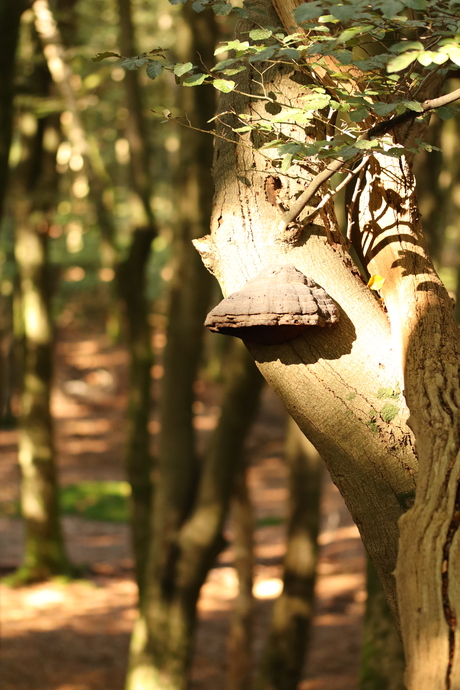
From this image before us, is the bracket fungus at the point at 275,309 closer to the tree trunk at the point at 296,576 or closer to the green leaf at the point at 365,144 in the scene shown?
the green leaf at the point at 365,144

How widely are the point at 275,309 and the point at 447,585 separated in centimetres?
66

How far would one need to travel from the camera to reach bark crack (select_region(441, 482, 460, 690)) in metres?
1.27

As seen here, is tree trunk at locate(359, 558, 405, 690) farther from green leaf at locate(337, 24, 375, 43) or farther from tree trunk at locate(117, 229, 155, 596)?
tree trunk at locate(117, 229, 155, 596)

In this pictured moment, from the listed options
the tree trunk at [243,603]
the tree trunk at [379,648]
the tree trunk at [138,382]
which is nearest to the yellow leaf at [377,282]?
the tree trunk at [379,648]

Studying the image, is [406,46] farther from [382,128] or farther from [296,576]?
[296,576]

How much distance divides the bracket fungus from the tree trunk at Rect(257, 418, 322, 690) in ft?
16.6

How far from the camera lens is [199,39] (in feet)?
20.9

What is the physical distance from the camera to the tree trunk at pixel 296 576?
273 inches

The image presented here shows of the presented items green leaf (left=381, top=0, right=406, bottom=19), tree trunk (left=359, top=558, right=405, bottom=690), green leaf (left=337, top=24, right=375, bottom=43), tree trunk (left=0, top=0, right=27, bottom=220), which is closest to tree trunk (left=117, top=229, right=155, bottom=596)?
tree trunk (left=0, top=0, right=27, bottom=220)

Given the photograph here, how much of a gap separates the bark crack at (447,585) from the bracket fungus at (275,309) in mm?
489

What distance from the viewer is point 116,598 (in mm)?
11164

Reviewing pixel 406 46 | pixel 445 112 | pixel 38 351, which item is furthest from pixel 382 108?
pixel 38 351

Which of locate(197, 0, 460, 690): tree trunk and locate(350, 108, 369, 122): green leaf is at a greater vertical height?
locate(350, 108, 369, 122): green leaf

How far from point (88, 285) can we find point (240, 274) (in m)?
19.5
